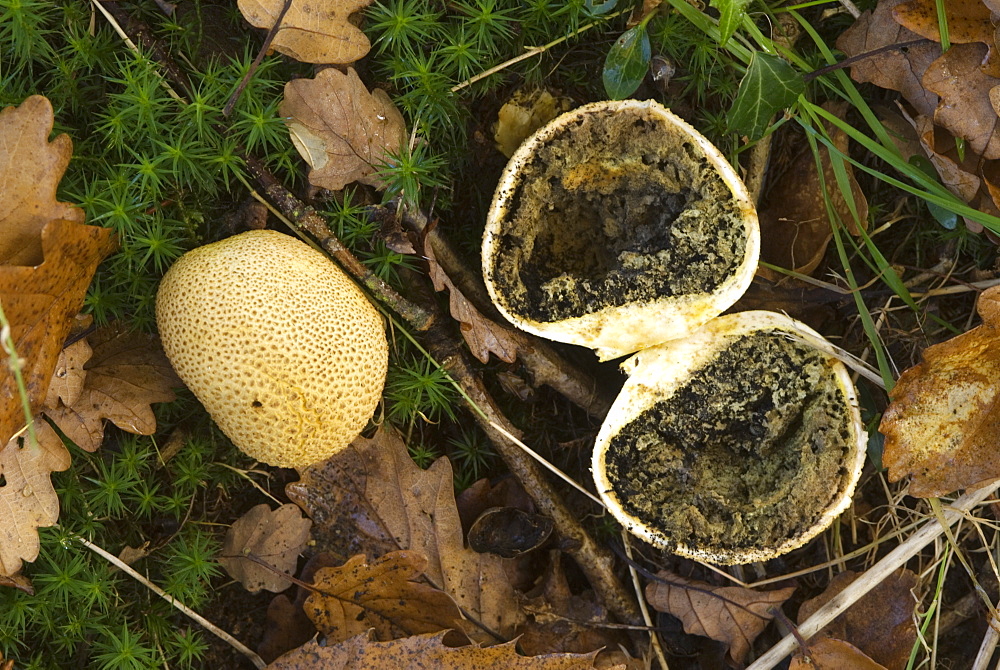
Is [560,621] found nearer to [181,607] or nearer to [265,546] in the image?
[265,546]

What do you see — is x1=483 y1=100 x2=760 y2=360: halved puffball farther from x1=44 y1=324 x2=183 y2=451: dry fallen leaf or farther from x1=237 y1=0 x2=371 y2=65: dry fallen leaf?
x1=44 y1=324 x2=183 y2=451: dry fallen leaf

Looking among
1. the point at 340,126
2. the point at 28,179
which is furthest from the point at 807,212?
the point at 28,179

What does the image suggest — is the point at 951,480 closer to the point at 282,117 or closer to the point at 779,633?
the point at 779,633

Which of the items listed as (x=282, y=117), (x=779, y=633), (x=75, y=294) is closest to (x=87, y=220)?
(x=75, y=294)

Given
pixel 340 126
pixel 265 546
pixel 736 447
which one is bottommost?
pixel 265 546

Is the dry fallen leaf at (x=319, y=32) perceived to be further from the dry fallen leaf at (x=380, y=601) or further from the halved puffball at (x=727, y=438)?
the dry fallen leaf at (x=380, y=601)

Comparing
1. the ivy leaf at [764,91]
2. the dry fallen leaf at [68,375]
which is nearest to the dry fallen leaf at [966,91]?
the ivy leaf at [764,91]
